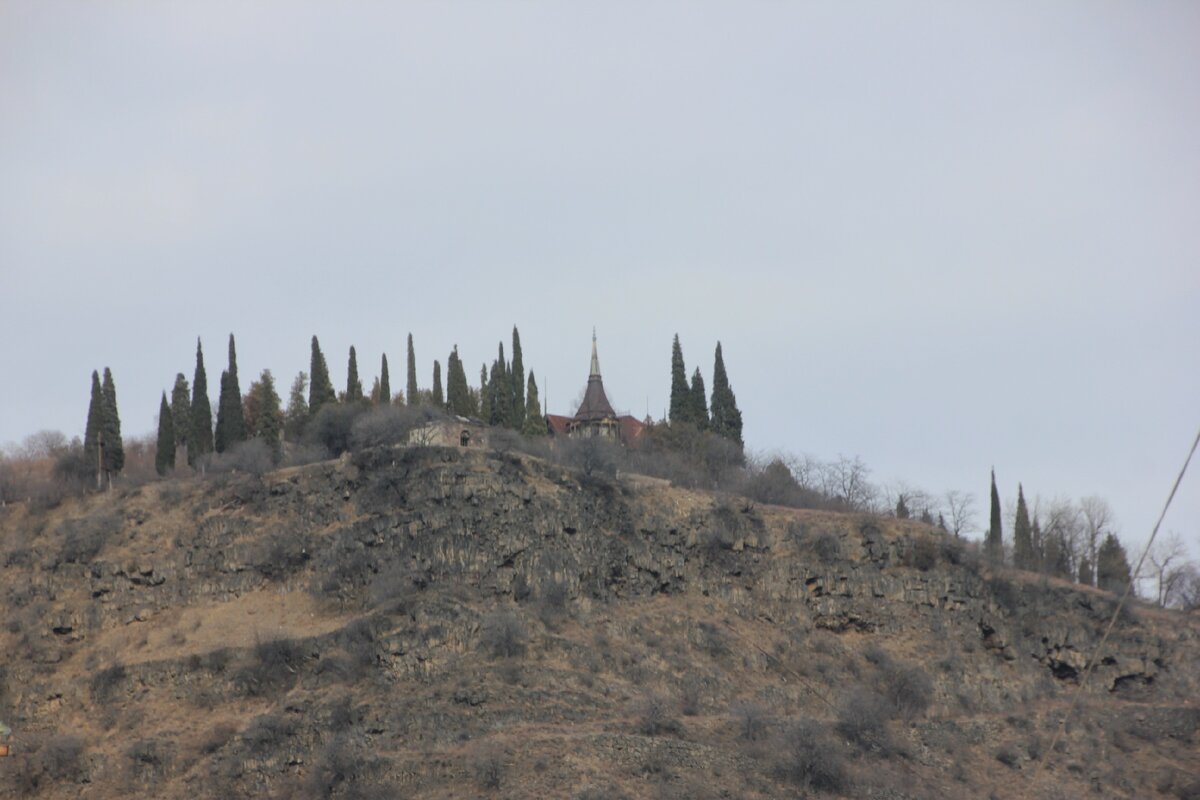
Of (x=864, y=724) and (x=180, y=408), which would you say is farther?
(x=180, y=408)

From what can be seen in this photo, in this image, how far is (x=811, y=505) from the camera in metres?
83.3

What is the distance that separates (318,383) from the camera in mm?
82000

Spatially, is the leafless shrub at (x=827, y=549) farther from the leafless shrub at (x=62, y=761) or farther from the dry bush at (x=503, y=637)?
the leafless shrub at (x=62, y=761)

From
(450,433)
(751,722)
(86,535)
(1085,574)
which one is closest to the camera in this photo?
(751,722)

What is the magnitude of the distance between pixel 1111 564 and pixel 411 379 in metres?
Answer: 40.2

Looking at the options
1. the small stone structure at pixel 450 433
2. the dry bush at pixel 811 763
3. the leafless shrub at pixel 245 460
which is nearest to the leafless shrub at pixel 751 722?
the dry bush at pixel 811 763

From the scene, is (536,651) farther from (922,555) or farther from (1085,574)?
(1085,574)

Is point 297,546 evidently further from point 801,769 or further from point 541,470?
point 801,769

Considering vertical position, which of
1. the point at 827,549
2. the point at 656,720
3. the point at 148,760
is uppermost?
the point at 827,549

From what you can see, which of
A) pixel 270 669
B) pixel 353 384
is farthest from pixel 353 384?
pixel 270 669

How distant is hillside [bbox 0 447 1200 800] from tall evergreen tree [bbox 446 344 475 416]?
617 inches

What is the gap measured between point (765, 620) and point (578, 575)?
8.96 meters

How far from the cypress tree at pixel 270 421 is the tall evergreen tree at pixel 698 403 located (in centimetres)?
2297

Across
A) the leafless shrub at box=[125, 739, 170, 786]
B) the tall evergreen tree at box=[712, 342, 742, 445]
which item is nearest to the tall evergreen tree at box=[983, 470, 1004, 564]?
the tall evergreen tree at box=[712, 342, 742, 445]
